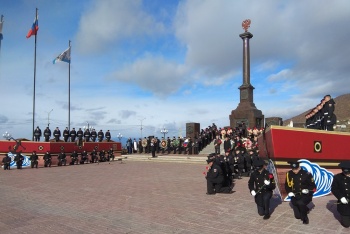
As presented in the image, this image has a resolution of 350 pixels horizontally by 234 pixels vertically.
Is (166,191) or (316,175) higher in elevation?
(316,175)

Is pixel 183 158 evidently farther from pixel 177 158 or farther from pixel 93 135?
pixel 93 135

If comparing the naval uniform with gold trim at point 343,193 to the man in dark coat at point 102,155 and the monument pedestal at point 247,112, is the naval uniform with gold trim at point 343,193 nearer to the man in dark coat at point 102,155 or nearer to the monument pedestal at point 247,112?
the monument pedestal at point 247,112

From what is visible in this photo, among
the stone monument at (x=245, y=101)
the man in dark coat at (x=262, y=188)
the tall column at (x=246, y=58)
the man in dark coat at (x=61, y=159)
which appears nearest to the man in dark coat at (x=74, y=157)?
the man in dark coat at (x=61, y=159)

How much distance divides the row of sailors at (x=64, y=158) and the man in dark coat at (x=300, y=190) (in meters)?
17.8

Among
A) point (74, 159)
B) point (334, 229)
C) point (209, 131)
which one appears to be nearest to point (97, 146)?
point (74, 159)

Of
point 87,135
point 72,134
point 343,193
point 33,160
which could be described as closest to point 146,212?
point 343,193

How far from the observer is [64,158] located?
70.0ft

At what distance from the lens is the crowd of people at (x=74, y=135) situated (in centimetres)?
2378

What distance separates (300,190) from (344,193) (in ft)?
2.63

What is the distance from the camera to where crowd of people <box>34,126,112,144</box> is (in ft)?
78.0

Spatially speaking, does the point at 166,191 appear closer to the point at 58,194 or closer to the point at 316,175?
the point at 58,194

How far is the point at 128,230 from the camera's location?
5.65 metres

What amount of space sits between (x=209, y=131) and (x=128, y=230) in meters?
21.2

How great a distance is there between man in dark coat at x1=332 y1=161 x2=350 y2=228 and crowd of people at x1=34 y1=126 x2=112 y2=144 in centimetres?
2119
